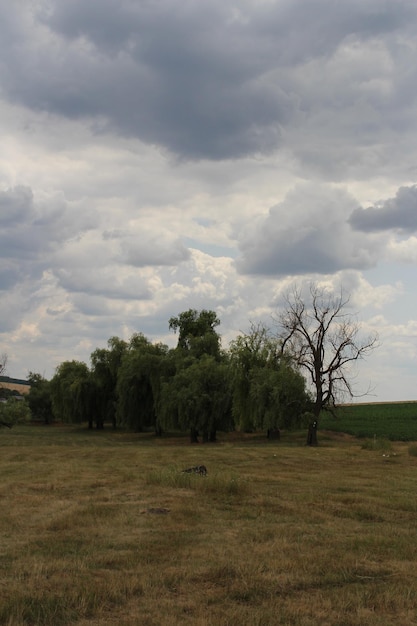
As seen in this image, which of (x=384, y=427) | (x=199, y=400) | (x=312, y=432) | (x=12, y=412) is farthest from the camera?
(x=384, y=427)

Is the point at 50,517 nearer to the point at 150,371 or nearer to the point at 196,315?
the point at 150,371

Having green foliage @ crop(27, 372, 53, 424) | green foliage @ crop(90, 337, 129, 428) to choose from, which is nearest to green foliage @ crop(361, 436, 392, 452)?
green foliage @ crop(90, 337, 129, 428)

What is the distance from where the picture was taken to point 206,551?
385 inches

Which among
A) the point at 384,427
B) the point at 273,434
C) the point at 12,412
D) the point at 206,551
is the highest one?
the point at 12,412

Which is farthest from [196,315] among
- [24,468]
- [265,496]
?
[265,496]

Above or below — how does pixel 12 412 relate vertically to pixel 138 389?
below

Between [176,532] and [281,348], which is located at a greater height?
[281,348]

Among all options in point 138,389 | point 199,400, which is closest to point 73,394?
point 138,389

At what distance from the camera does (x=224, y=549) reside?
9945mm

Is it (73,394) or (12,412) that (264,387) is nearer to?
(12,412)

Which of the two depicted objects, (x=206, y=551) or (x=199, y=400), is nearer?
(x=206, y=551)

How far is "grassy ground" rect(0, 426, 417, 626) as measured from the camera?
23.3 feet

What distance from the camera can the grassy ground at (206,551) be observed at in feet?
23.3

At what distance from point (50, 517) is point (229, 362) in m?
38.2
